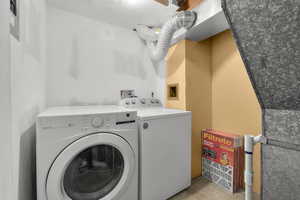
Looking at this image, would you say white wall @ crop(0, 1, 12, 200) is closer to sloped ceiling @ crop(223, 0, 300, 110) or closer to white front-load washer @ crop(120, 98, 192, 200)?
white front-load washer @ crop(120, 98, 192, 200)

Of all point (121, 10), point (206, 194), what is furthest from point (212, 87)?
point (121, 10)

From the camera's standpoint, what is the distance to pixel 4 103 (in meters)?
0.45

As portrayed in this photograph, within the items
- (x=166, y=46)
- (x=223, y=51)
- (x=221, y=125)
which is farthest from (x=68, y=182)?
(x=223, y=51)

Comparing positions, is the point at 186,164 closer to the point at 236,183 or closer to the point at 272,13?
the point at 236,183

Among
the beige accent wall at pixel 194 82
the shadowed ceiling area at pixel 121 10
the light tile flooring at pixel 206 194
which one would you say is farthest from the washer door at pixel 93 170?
the shadowed ceiling area at pixel 121 10

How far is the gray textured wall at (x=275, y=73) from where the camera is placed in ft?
1.74

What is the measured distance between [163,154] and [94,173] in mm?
593

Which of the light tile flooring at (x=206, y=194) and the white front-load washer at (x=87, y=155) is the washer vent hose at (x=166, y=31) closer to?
the white front-load washer at (x=87, y=155)

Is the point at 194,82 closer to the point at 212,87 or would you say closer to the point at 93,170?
the point at 212,87

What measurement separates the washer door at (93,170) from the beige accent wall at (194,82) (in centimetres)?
97

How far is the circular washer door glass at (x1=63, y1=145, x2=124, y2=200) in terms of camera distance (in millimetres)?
918

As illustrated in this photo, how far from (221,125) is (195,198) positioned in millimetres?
887

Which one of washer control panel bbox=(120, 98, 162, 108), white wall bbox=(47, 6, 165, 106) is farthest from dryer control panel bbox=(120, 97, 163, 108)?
white wall bbox=(47, 6, 165, 106)

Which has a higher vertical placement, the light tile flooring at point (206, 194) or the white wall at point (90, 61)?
the white wall at point (90, 61)
